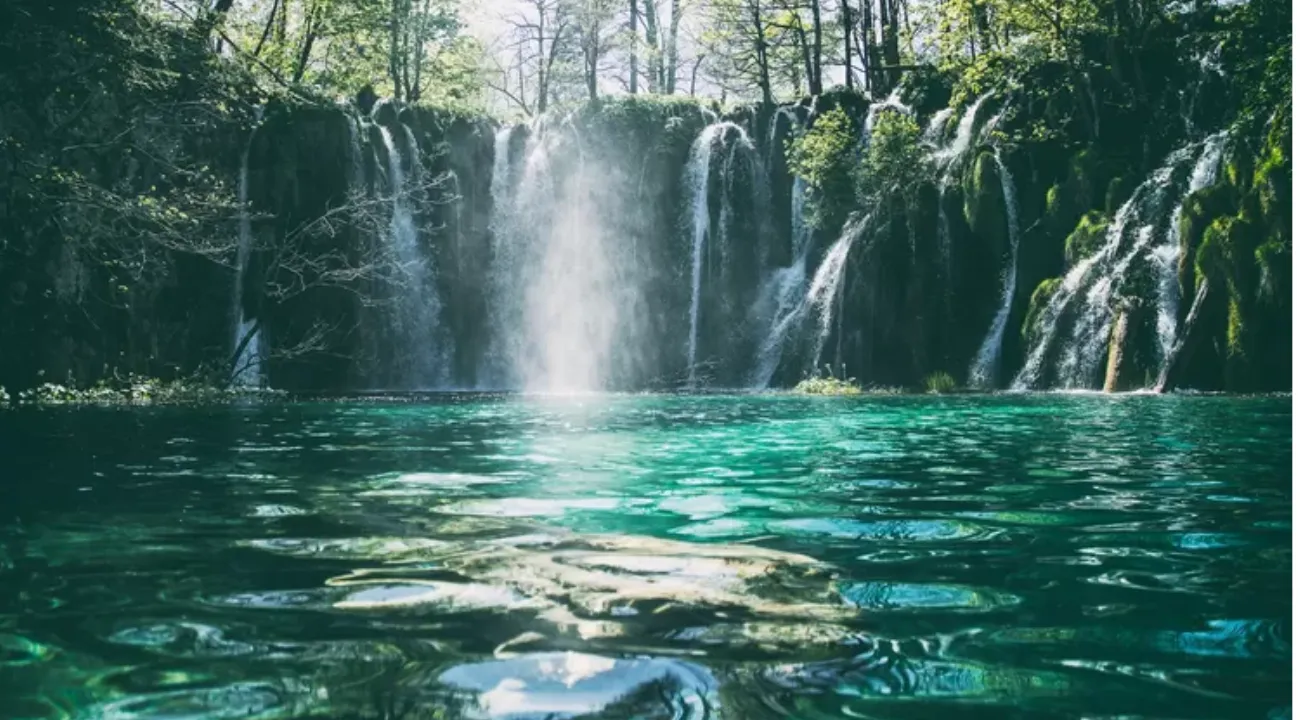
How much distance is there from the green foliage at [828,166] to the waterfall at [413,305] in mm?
10324

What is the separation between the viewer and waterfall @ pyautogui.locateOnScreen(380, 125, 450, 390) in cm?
2767

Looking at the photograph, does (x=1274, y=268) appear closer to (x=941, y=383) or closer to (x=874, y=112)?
(x=941, y=383)

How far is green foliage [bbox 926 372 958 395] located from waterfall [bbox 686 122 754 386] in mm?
7335

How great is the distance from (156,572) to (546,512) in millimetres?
1841

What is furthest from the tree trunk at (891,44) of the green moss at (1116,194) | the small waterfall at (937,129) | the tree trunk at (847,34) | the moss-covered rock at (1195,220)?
the moss-covered rock at (1195,220)

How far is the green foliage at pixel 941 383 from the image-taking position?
2272 centimetres

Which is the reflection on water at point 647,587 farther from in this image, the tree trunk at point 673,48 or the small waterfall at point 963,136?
the tree trunk at point 673,48

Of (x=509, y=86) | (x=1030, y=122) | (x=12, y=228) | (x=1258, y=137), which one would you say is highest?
(x=509, y=86)

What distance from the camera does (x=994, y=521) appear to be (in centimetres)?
445

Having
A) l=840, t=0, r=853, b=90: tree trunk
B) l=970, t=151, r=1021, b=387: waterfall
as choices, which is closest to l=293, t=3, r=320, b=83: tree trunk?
l=840, t=0, r=853, b=90: tree trunk

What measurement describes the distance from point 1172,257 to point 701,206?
1330 centimetres

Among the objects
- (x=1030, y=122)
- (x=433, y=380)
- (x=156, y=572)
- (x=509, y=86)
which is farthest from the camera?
(x=509, y=86)

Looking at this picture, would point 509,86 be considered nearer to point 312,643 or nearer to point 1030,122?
point 1030,122

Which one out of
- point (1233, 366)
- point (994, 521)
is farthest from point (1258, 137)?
point (994, 521)
